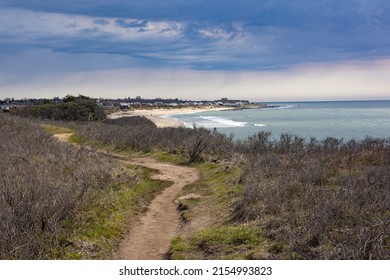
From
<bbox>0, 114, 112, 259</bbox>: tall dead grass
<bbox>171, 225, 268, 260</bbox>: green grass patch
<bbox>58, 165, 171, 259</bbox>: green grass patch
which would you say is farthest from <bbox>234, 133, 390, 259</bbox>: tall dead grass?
<bbox>0, 114, 112, 259</bbox>: tall dead grass

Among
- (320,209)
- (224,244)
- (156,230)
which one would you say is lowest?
(156,230)

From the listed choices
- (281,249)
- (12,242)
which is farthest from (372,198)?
(12,242)

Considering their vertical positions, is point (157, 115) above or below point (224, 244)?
above

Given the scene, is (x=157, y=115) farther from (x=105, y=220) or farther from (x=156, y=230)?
(x=105, y=220)

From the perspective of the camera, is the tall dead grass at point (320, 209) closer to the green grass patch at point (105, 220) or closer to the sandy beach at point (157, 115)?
the green grass patch at point (105, 220)

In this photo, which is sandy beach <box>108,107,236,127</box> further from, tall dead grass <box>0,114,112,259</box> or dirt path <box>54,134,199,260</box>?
tall dead grass <box>0,114,112,259</box>

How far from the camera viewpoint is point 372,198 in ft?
26.5

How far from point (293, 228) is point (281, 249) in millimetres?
665

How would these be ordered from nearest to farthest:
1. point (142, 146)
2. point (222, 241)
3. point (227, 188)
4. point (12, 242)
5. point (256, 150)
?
point (12, 242), point (222, 241), point (227, 188), point (256, 150), point (142, 146)

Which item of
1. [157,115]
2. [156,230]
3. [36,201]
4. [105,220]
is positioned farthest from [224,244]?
[157,115]

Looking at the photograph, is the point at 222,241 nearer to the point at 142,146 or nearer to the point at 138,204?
the point at 138,204

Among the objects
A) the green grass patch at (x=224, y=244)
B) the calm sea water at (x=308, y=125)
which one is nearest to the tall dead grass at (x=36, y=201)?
the green grass patch at (x=224, y=244)

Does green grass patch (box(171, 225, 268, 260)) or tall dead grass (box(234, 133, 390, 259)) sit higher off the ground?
tall dead grass (box(234, 133, 390, 259))

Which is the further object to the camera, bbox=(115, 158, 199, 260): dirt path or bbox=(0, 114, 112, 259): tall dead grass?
bbox=(115, 158, 199, 260): dirt path
